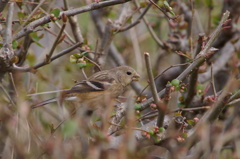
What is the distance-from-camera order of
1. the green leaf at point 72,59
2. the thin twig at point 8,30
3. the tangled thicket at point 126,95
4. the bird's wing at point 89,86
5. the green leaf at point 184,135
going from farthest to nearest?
1. the bird's wing at point 89,86
2. the green leaf at point 72,59
3. the thin twig at point 8,30
4. the green leaf at point 184,135
5. the tangled thicket at point 126,95

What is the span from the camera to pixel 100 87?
17.8ft

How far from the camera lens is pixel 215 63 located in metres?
6.39

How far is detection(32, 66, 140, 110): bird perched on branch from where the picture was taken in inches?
203

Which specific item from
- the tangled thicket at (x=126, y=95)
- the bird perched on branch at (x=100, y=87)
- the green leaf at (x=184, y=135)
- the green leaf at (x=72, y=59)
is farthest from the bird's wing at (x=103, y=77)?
the green leaf at (x=184, y=135)

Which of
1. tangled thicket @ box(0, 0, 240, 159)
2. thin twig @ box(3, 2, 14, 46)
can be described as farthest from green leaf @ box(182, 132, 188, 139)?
thin twig @ box(3, 2, 14, 46)

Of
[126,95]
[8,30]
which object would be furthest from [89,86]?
[8,30]

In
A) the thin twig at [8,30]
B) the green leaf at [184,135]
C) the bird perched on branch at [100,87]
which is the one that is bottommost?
the green leaf at [184,135]

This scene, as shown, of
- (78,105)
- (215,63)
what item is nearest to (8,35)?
(78,105)

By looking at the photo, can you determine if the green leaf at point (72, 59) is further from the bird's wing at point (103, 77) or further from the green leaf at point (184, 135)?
the green leaf at point (184, 135)

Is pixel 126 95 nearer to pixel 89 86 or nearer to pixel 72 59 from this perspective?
pixel 89 86

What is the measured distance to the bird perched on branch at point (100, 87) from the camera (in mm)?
5160

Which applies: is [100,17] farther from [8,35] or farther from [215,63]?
[8,35]

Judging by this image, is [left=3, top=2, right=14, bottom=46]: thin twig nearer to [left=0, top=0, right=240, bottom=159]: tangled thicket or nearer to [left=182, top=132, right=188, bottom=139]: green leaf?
[left=0, top=0, right=240, bottom=159]: tangled thicket

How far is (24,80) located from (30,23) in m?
2.00
